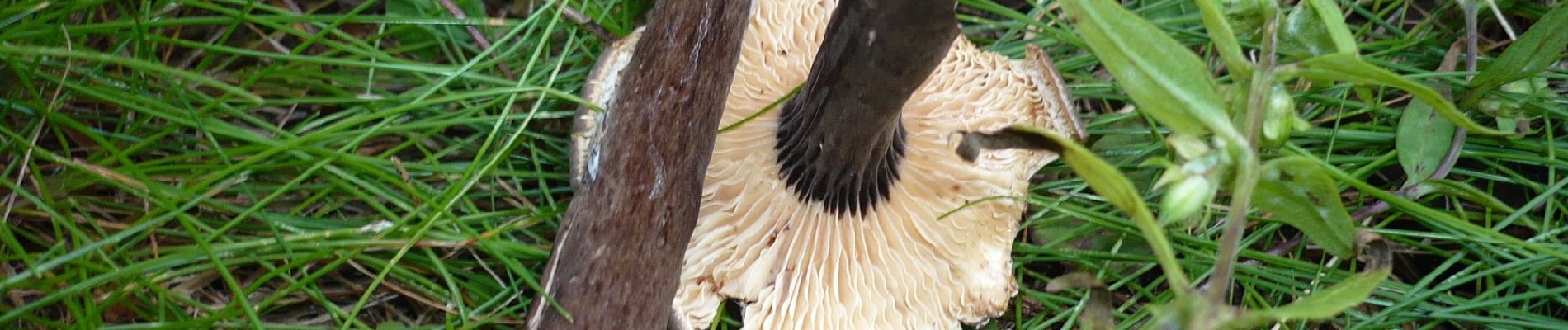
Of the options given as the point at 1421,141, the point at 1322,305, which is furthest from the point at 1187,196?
the point at 1421,141

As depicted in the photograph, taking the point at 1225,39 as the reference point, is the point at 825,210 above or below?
below

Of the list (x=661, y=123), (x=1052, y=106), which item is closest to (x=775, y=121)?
(x=661, y=123)

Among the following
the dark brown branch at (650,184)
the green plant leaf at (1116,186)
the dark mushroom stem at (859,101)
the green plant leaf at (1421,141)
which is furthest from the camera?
the green plant leaf at (1421,141)

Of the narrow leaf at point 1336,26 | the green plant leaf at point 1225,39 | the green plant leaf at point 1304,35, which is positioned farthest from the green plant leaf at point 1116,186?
the green plant leaf at point 1304,35

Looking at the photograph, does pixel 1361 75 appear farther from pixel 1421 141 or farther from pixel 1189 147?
pixel 1421 141

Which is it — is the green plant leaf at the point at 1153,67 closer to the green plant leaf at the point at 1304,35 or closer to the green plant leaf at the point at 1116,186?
the green plant leaf at the point at 1116,186
